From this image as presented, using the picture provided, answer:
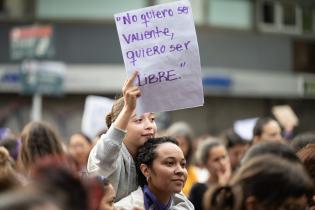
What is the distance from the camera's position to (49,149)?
5223 millimetres

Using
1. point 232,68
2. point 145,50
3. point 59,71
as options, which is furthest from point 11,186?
point 232,68

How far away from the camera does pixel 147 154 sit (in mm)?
4285

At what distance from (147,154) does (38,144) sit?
119 centimetres

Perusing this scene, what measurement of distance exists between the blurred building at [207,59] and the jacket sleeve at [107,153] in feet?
53.8

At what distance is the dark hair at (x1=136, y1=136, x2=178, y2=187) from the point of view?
14.0 ft

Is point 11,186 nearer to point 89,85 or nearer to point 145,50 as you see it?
point 145,50

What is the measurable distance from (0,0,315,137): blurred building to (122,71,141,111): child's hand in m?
16.2

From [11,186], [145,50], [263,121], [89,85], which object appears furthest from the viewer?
[89,85]

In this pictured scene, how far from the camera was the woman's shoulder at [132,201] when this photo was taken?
4051mm

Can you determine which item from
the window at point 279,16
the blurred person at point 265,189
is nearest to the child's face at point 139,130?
the blurred person at point 265,189

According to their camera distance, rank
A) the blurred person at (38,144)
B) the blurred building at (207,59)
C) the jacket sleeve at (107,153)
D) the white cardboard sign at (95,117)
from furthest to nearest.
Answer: the blurred building at (207,59)
the white cardboard sign at (95,117)
the blurred person at (38,144)
the jacket sleeve at (107,153)

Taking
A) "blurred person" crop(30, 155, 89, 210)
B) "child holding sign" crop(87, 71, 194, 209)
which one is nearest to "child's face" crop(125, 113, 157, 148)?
"child holding sign" crop(87, 71, 194, 209)

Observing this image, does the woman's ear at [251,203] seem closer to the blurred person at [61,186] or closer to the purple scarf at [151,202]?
the blurred person at [61,186]

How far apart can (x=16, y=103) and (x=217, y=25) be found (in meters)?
5.67
